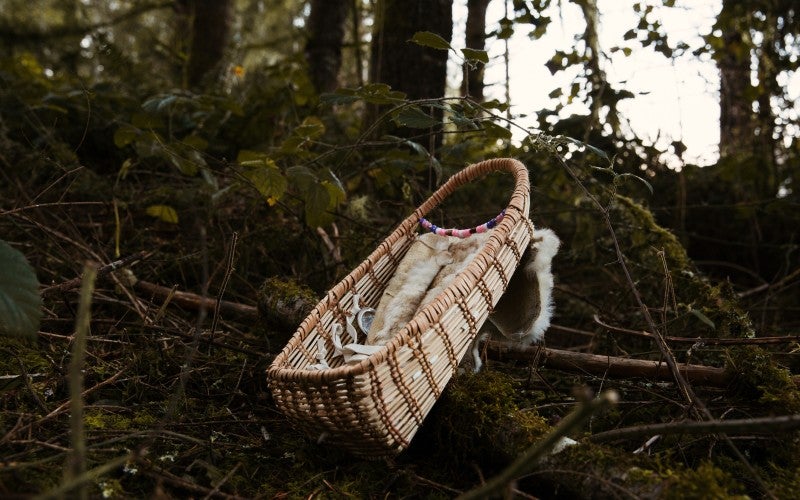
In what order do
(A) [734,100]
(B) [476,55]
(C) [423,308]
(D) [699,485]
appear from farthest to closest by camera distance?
(A) [734,100] → (B) [476,55] → (C) [423,308] → (D) [699,485]

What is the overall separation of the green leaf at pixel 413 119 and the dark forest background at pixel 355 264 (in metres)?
0.01

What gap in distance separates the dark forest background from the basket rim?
0.63ft

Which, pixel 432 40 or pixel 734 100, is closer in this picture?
pixel 432 40

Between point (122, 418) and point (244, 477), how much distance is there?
0.40m

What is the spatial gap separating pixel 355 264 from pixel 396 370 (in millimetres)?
1211

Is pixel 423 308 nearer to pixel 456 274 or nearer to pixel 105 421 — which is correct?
pixel 456 274

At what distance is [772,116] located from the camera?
3508mm

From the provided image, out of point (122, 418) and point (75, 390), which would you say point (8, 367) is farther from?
point (75, 390)

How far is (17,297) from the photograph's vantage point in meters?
1.15

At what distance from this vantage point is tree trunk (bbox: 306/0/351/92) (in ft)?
15.0

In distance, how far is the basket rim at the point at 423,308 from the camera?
4.28ft

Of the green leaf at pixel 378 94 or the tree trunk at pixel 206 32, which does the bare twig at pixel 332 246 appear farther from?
the tree trunk at pixel 206 32

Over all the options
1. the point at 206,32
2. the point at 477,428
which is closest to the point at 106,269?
the point at 477,428

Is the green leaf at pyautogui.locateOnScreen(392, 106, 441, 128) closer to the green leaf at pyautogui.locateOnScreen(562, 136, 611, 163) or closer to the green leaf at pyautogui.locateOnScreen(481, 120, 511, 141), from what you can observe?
the green leaf at pyautogui.locateOnScreen(481, 120, 511, 141)
